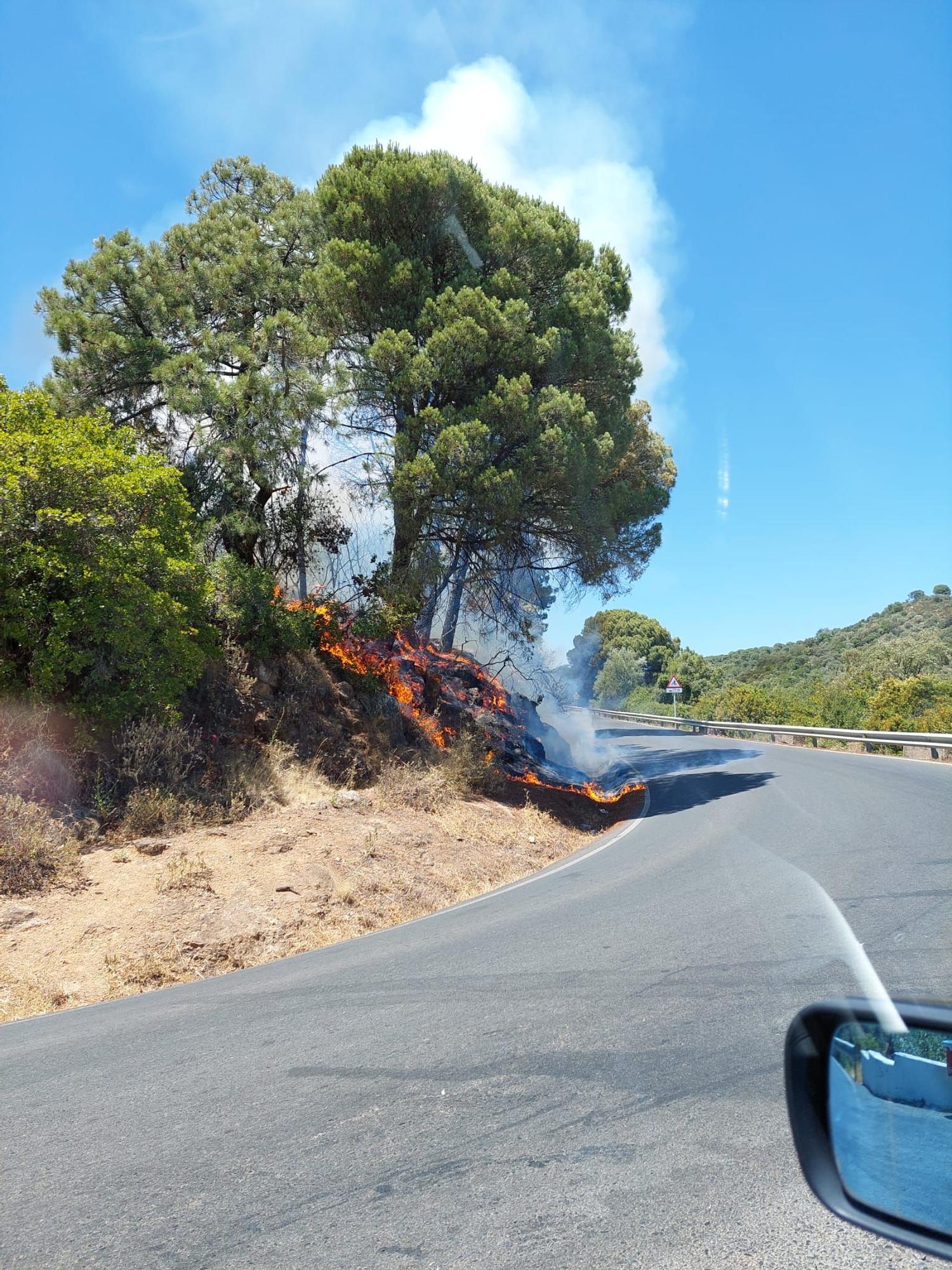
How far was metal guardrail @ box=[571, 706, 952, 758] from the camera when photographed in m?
21.9

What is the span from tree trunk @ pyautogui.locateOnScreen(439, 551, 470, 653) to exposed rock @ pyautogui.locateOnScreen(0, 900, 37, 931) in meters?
11.8

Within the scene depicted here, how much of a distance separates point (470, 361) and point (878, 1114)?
15.4 meters

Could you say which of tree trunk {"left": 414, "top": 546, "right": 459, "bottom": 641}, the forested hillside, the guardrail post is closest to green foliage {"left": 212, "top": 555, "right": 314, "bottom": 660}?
tree trunk {"left": 414, "top": 546, "right": 459, "bottom": 641}

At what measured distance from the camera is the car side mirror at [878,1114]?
5.49 feet

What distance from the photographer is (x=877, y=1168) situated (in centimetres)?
182

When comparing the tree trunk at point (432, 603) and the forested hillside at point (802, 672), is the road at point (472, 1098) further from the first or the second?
the forested hillside at point (802, 672)

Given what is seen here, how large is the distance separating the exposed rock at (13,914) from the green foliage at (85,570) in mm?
3051

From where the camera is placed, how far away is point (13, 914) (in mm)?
7773

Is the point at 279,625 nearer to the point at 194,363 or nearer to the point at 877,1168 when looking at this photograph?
the point at 194,363

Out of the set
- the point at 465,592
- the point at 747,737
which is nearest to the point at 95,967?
the point at 465,592

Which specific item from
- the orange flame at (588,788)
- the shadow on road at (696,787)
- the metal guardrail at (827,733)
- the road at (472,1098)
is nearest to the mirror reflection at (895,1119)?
the road at (472,1098)

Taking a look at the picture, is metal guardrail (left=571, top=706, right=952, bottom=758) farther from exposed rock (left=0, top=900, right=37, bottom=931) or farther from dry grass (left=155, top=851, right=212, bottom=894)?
exposed rock (left=0, top=900, right=37, bottom=931)

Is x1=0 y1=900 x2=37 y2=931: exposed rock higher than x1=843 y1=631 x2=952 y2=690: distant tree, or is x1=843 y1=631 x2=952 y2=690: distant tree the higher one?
x1=843 y1=631 x2=952 y2=690: distant tree

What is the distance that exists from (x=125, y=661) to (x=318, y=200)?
11.6 meters
